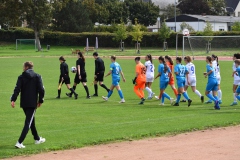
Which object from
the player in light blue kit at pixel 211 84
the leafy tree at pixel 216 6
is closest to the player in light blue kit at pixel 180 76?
the player in light blue kit at pixel 211 84

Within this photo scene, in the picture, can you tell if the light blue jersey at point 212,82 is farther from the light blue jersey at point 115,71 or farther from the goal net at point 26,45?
the goal net at point 26,45

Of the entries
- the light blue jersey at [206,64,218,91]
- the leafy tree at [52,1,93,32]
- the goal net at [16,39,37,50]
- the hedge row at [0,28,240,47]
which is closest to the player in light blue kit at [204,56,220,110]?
the light blue jersey at [206,64,218,91]

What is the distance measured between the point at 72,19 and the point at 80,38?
6497 mm

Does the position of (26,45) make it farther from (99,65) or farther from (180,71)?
(180,71)

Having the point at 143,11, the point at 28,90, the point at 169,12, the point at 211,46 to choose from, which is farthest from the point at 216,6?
the point at 28,90

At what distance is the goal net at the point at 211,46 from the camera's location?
56625mm

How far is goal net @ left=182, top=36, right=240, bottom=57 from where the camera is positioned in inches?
2229

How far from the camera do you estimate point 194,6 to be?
121125 millimetres

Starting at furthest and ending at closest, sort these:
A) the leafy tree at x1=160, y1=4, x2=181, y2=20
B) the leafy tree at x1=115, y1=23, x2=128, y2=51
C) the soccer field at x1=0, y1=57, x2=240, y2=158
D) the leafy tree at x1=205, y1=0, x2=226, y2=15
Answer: the leafy tree at x1=205, y1=0, x2=226, y2=15
the leafy tree at x1=160, y1=4, x2=181, y2=20
the leafy tree at x1=115, y1=23, x2=128, y2=51
the soccer field at x1=0, y1=57, x2=240, y2=158

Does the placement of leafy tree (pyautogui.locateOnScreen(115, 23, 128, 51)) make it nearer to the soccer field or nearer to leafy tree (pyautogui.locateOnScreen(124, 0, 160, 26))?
leafy tree (pyautogui.locateOnScreen(124, 0, 160, 26))

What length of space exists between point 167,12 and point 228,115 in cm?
10827

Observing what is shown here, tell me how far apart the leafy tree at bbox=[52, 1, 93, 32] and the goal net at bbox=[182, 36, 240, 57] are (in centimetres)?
3753

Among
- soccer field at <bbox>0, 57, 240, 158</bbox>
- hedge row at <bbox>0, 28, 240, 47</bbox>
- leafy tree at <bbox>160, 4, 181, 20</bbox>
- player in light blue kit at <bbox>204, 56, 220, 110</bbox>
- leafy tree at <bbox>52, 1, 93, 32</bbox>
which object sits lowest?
soccer field at <bbox>0, 57, 240, 158</bbox>

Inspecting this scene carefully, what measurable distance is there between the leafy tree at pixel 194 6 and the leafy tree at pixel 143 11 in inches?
314
